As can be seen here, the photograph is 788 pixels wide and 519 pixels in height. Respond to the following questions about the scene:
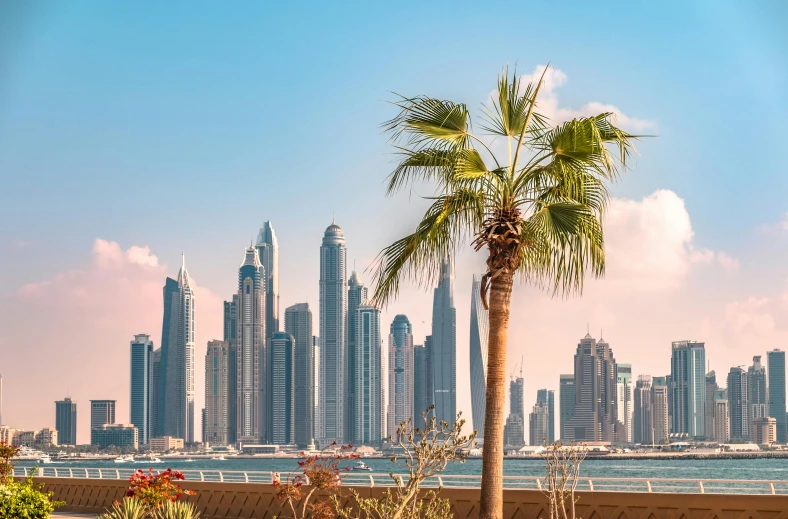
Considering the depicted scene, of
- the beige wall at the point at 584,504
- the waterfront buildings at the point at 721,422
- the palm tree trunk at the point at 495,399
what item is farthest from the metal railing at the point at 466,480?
the waterfront buildings at the point at 721,422

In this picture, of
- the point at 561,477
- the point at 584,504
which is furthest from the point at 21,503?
the point at 584,504

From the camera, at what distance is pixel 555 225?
46.2 feet

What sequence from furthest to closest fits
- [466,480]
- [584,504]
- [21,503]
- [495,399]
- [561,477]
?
[466,480] < [584,504] < [561,477] < [495,399] < [21,503]

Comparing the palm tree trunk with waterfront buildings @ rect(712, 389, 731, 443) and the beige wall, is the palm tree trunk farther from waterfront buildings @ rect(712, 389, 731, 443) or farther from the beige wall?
waterfront buildings @ rect(712, 389, 731, 443)

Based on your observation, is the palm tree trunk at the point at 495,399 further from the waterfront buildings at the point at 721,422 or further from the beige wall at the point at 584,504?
the waterfront buildings at the point at 721,422

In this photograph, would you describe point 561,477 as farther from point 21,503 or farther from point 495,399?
point 21,503

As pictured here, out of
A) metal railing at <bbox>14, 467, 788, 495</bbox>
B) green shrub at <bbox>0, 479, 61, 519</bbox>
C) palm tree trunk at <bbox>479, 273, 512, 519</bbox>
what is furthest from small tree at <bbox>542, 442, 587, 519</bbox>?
green shrub at <bbox>0, 479, 61, 519</bbox>

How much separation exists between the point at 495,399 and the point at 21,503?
20.2ft

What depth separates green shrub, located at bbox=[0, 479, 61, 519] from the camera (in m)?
13.4

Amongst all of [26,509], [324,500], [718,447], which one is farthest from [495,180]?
[718,447]

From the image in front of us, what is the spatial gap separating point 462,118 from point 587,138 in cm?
174

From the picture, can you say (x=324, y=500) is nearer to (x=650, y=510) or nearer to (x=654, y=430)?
(x=650, y=510)

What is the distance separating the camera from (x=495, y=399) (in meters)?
13.9

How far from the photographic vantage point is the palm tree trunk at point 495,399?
1366 cm
